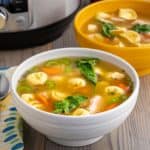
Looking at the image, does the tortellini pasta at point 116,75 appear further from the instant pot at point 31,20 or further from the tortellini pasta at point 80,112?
the instant pot at point 31,20

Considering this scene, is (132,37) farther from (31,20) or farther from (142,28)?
(31,20)

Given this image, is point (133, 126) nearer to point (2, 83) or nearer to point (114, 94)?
point (114, 94)

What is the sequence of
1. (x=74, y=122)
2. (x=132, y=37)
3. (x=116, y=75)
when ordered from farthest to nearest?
(x=132, y=37) → (x=116, y=75) → (x=74, y=122)

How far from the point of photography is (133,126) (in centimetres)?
73

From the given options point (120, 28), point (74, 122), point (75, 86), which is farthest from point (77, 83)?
point (120, 28)

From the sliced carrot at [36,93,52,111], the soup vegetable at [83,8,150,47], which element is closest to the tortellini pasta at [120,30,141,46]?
the soup vegetable at [83,8,150,47]

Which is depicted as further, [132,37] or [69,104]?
[132,37]

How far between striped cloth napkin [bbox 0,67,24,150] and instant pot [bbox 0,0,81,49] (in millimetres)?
170

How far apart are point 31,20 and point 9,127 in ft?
0.88

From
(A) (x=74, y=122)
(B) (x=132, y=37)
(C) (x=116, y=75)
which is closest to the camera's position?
(A) (x=74, y=122)

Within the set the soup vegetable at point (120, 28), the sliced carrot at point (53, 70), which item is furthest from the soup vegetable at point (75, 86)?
the soup vegetable at point (120, 28)

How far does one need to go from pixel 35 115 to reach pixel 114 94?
128mm

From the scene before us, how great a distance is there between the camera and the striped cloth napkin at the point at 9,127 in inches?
25.4

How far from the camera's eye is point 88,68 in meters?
0.71
